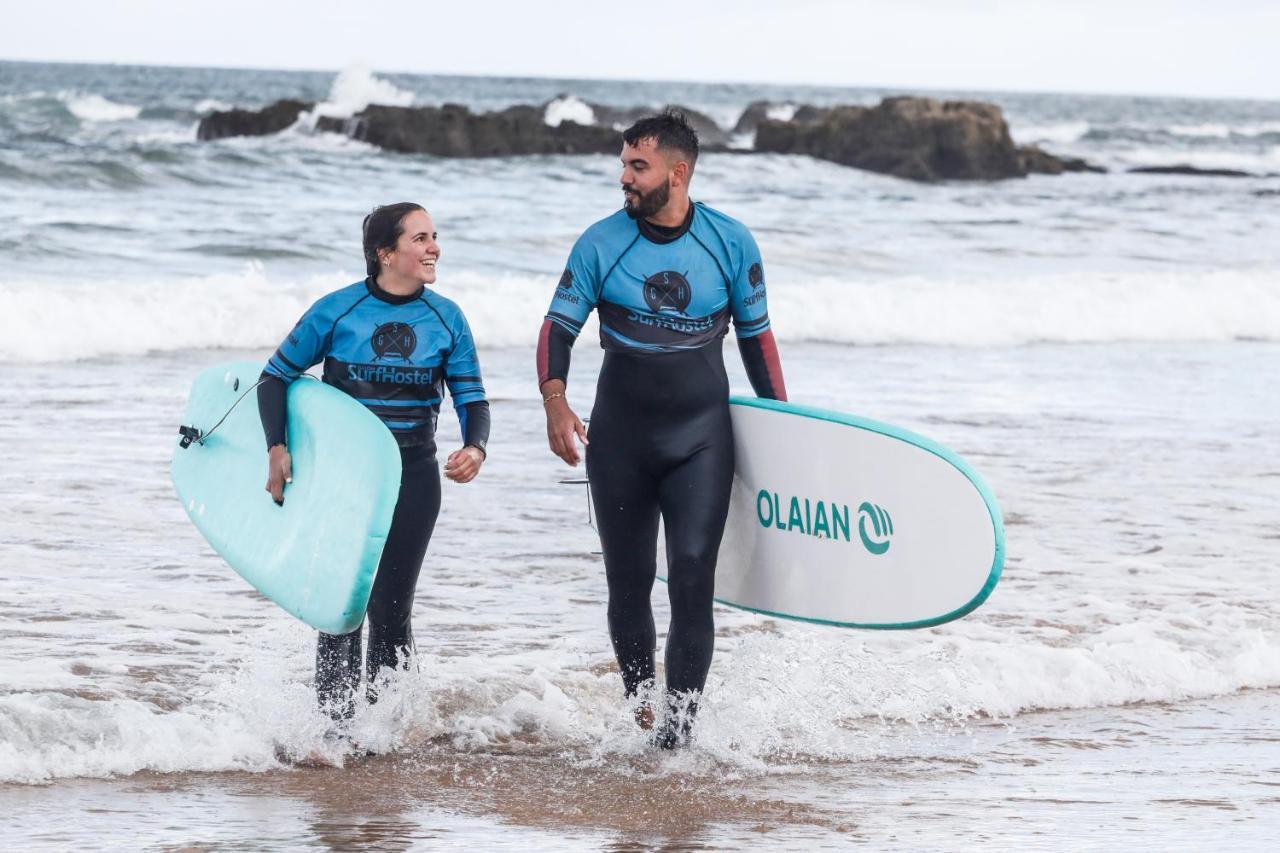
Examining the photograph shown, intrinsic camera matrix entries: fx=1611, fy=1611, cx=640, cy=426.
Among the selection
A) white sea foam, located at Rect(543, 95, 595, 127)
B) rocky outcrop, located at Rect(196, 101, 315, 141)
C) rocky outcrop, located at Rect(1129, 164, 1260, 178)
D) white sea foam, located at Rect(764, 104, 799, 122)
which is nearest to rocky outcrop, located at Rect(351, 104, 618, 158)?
rocky outcrop, located at Rect(196, 101, 315, 141)

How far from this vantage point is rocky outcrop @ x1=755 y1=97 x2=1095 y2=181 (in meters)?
34.5

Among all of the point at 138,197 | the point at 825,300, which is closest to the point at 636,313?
the point at 825,300

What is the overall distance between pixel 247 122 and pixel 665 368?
109 ft

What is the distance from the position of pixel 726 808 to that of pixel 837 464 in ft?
3.04

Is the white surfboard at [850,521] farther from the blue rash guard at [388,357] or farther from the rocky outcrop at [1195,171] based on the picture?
the rocky outcrop at [1195,171]

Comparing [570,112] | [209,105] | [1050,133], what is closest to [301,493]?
[570,112]

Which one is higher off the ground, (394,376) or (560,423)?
(394,376)

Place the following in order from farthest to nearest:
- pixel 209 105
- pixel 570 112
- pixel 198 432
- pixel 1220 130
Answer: pixel 1220 130 → pixel 209 105 → pixel 570 112 → pixel 198 432

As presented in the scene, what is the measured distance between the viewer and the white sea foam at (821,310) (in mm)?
11023

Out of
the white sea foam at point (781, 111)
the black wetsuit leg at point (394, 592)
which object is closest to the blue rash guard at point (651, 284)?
the black wetsuit leg at point (394, 592)

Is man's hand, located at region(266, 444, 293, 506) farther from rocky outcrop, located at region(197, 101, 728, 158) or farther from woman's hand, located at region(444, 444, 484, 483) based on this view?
rocky outcrop, located at region(197, 101, 728, 158)

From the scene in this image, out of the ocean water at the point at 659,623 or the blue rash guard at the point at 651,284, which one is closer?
the ocean water at the point at 659,623

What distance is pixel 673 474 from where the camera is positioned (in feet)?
12.9

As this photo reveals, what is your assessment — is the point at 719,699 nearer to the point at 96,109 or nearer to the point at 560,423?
the point at 560,423
